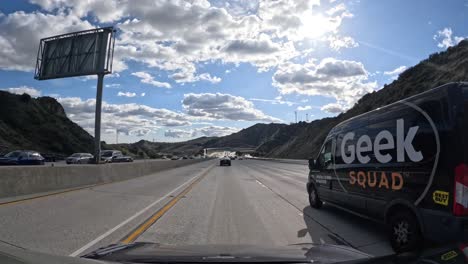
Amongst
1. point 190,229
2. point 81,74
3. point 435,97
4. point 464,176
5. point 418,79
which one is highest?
point 418,79

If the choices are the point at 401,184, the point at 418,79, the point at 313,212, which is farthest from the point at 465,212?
the point at 418,79

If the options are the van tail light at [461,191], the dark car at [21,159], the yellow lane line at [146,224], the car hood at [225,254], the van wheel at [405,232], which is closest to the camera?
the car hood at [225,254]

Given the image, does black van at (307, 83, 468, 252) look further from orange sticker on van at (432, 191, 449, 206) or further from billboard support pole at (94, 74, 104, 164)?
billboard support pole at (94, 74, 104, 164)

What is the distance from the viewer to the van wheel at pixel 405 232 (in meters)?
6.71

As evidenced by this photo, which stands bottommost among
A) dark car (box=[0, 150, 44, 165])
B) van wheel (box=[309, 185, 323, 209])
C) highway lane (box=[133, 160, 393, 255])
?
highway lane (box=[133, 160, 393, 255])

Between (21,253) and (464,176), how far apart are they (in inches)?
210

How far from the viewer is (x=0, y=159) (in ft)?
117

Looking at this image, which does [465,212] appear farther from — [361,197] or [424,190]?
[361,197]

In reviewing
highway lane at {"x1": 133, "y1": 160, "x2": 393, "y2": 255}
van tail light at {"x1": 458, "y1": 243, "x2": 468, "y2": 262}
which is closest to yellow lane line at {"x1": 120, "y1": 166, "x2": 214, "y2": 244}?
highway lane at {"x1": 133, "y1": 160, "x2": 393, "y2": 255}

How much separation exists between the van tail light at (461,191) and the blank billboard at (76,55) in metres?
34.8

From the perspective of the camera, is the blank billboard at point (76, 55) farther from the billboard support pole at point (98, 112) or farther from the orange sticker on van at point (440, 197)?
the orange sticker on van at point (440, 197)

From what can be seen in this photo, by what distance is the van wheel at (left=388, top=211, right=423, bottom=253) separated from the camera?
264 inches

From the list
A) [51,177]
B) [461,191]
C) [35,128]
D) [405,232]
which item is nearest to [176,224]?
[405,232]

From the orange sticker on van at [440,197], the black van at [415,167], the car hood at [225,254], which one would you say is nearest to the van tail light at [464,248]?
the car hood at [225,254]
